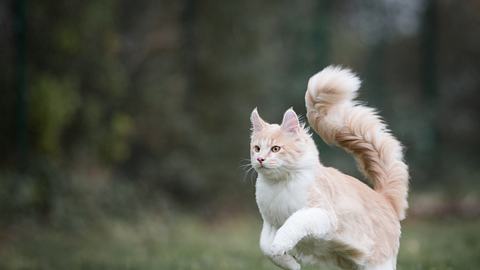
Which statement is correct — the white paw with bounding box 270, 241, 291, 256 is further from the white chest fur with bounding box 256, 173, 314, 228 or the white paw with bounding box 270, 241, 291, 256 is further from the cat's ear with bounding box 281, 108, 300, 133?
the cat's ear with bounding box 281, 108, 300, 133

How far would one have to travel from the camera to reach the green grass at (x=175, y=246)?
7.27 meters

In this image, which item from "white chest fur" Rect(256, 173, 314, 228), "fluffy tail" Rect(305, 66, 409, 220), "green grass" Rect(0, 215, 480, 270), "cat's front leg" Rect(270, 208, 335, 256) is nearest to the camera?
"cat's front leg" Rect(270, 208, 335, 256)

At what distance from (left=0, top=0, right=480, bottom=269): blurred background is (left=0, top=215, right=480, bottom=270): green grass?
37mm

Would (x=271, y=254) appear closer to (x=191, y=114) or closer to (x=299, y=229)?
(x=299, y=229)

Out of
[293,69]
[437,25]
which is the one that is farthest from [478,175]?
[293,69]

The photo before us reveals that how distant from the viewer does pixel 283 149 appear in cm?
477

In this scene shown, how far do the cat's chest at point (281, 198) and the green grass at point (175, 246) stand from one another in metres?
2.27

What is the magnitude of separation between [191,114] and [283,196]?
27.3 feet

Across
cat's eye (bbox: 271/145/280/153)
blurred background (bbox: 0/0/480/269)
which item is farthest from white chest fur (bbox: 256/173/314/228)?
blurred background (bbox: 0/0/480/269)

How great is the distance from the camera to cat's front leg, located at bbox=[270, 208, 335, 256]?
14.5 ft

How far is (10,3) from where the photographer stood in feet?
32.2

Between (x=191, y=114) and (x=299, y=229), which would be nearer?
(x=299, y=229)

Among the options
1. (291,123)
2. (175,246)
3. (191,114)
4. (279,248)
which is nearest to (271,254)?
(279,248)

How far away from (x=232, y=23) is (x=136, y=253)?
5735mm
